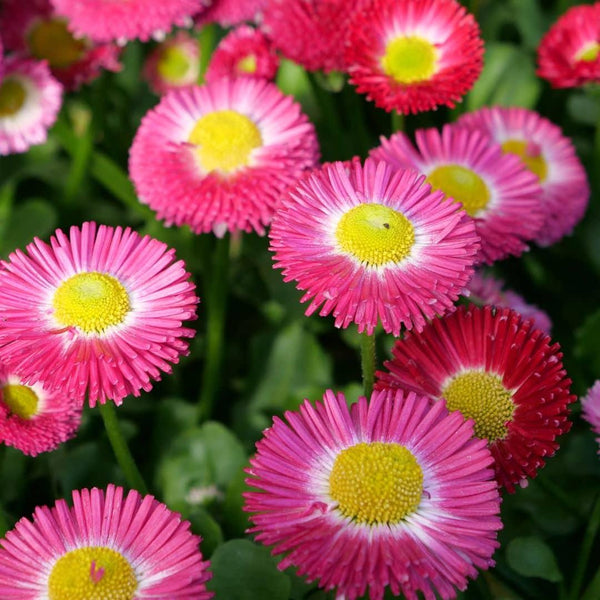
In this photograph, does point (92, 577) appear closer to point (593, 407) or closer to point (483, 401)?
point (483, 401)

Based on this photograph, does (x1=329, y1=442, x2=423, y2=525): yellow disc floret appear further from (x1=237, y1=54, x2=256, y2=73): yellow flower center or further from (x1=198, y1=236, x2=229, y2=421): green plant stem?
(x1=237, y1=54, x2=256, y2=73): yellow flower center

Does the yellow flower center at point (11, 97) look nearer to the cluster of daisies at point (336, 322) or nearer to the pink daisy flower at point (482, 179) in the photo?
the cluster of daisies at point (336, 322)

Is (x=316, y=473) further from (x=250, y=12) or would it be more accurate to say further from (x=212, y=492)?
(x=250, y=12)

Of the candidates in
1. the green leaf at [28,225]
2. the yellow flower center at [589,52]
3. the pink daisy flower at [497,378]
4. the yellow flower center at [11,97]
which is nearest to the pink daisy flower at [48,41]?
the yellow flower center at [11,97]

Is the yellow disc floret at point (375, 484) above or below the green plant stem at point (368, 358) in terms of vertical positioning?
below

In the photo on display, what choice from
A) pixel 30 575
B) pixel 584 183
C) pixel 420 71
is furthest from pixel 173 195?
pixel 584 183
